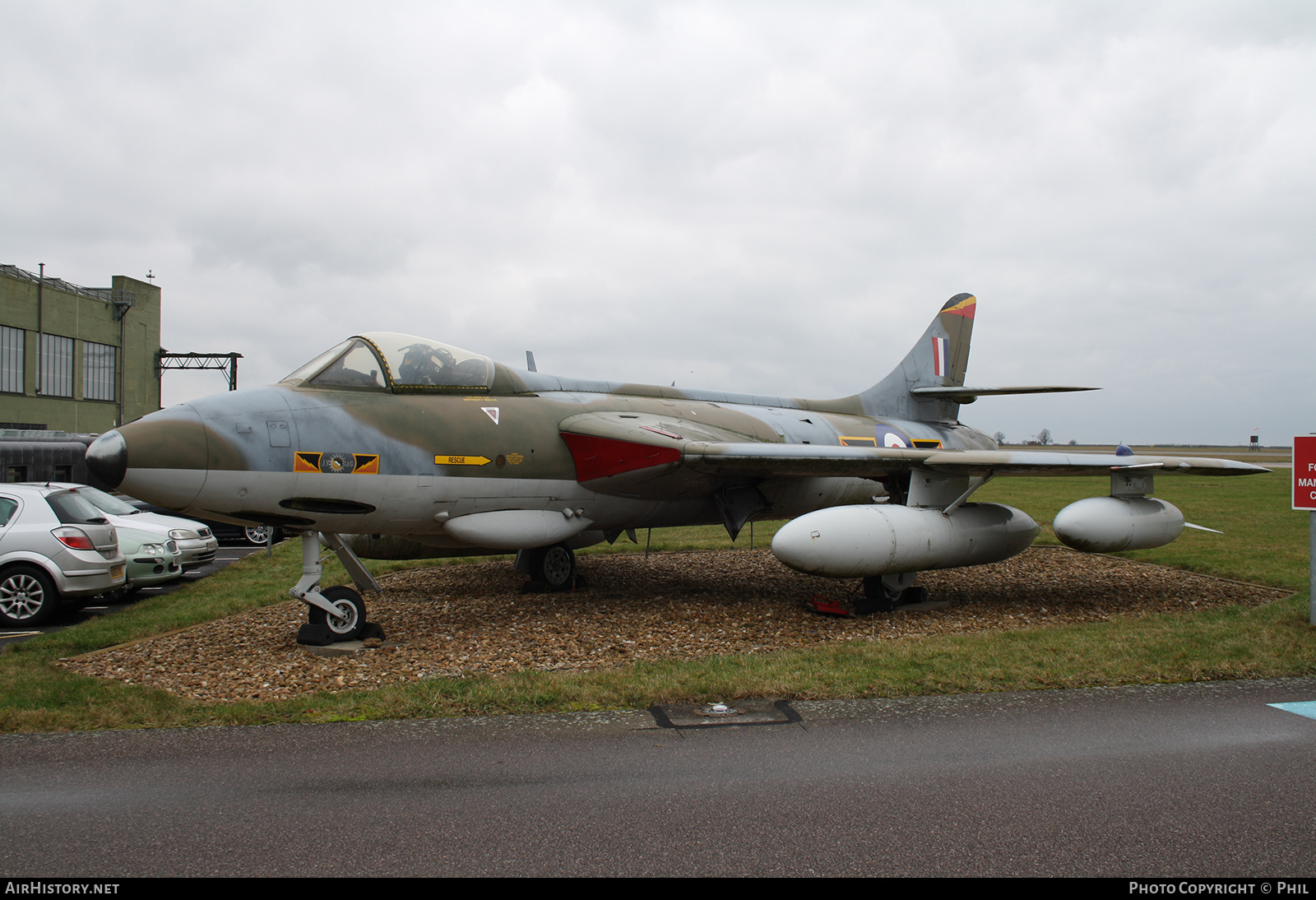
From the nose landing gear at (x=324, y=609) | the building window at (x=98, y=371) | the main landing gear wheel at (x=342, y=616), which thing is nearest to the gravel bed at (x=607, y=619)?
the nose landing gear at (x=324, y=609)

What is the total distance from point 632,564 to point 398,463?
6.14m

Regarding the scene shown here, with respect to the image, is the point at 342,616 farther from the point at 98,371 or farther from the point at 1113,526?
the point at 98,371

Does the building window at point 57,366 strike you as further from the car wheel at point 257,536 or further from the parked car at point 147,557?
the parked car at point 147,557

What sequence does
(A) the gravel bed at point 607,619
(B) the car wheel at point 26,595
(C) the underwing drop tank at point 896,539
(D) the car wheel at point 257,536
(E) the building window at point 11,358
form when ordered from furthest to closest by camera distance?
1. (E) the building window at point 11,358
2. (D) the car wheel at point 257,536
3. (B) the car wheel at point 26,595
4. (C) the underwing drop tank at point 896,539
5. (A) the gravel bed at point 607,619

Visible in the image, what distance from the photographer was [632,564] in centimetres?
1314

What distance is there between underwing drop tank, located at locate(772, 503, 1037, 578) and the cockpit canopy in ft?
12.5

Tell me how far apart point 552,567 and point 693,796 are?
A: 23.1ft

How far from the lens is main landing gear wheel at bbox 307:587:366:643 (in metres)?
7.37

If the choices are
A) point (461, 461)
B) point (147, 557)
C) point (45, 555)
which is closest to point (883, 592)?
point (461, 461)

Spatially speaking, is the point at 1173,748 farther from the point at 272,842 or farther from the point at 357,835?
the point at 272,842

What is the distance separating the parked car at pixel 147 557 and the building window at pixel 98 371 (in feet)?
118

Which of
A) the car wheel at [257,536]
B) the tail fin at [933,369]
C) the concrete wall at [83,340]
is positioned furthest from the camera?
the concrete wall at [83,340]

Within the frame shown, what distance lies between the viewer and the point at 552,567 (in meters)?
10.7

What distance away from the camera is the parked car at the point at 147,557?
10578 mm
